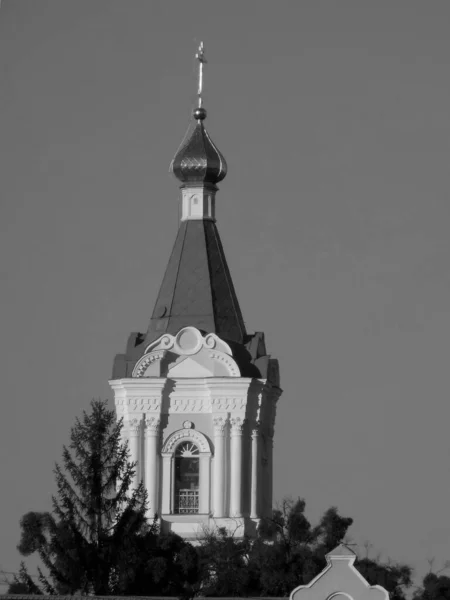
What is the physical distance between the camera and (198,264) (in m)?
70.4

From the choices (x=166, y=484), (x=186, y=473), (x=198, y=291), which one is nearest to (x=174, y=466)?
(x=186, y=473)

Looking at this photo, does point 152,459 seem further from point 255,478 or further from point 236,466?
point 255,478

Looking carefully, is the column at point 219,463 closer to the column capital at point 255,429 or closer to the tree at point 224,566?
the column capital at point 255,429

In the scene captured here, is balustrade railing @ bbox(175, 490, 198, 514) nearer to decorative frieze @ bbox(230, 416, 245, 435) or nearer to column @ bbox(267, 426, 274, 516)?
decorative frieze @ bbox(230, 416, 245, 435)

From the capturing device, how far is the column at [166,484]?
225 feet

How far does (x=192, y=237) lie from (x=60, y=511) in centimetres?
1260

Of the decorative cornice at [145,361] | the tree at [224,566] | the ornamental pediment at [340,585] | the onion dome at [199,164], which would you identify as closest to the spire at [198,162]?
the onion dome at [199,164]

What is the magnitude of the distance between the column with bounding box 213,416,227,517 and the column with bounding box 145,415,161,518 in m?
1.29

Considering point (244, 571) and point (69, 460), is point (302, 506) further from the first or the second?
point (69, 460)

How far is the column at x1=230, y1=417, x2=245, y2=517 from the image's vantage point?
225ft

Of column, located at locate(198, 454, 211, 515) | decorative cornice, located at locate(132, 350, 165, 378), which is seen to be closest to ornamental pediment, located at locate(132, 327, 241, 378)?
decorative cornice, located at locate(132, 350, 165, 378)

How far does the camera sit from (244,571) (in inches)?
2505

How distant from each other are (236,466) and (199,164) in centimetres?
707

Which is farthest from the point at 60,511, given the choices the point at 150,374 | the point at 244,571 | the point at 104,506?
the point at 150,374
